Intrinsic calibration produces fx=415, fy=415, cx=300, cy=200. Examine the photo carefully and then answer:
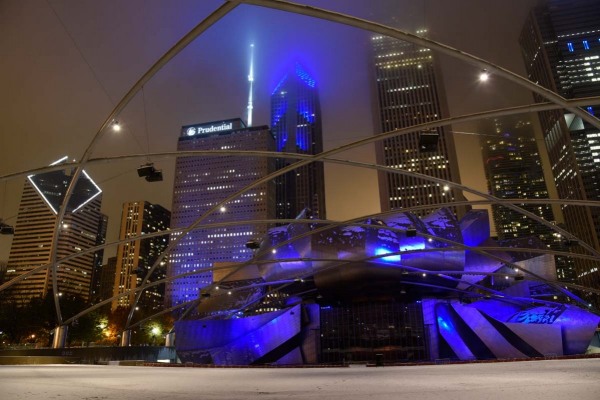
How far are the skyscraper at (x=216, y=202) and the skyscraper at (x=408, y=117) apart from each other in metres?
56.5

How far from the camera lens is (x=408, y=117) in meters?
170

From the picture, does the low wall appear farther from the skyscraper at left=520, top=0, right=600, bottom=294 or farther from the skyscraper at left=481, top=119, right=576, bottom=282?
the skyscraper at left=481, top=119, right=576, bottom=282

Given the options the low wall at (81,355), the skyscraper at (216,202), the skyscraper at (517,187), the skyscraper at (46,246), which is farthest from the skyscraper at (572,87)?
the skyscraper at (46,246)

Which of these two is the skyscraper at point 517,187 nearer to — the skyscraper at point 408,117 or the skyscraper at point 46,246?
the skyscraper at point 408,117

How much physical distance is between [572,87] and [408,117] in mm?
58176

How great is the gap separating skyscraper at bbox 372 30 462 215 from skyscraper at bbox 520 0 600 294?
36169 mm

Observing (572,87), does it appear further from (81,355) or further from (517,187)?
(81,355)

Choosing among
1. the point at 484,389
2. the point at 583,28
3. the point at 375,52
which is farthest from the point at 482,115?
the point at 583,28

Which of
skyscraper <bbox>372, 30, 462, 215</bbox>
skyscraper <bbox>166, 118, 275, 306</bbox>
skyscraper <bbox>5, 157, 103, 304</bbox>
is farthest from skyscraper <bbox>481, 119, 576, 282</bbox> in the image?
skyscraper <bbox>5, 157, 103, 304</bbox>

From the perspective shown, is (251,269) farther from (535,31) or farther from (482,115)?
(535,31)

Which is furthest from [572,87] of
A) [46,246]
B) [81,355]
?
[46,246]

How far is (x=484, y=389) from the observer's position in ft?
26.8

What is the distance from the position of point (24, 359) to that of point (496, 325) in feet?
135

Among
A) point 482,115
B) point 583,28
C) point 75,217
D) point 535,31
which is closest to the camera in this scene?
point 482,115
